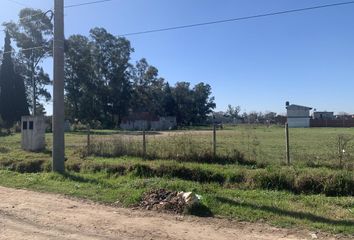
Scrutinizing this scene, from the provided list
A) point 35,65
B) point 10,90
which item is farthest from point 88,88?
point 10,90

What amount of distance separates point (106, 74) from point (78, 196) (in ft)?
285

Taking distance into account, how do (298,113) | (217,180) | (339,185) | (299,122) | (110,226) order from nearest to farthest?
(110,226)
(339,185)
(217,180)
(299,122)
(298,113)

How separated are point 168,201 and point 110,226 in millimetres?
2161

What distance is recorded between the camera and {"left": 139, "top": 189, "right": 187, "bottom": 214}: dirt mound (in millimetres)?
10014

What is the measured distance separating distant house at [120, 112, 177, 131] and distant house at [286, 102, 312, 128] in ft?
120

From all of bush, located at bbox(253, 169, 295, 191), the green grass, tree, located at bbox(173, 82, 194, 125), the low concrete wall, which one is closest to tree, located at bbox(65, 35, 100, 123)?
tree, located at bbox(173, 82, 194, 125)

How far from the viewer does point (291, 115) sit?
13062 centimetres

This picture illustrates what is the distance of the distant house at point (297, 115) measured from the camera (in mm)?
123825

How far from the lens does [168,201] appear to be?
10398mm

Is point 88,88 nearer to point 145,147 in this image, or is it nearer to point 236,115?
point 145,147

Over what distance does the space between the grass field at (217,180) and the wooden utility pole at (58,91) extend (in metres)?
1.05

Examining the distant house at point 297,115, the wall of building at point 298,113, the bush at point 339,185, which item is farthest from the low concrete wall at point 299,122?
the bush at point 339,185

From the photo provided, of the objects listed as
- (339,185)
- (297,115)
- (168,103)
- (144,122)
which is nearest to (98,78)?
(144,122)

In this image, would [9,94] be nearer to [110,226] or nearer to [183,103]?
[110,226]
